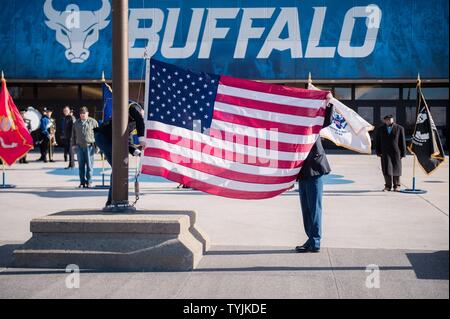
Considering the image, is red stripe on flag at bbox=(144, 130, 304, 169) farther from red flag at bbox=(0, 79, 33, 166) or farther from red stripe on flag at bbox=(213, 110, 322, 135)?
red flag at bbox=(0, 79, 33, 166)

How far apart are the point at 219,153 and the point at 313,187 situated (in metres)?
1.21

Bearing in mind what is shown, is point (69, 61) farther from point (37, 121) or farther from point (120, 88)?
point (120, 88)

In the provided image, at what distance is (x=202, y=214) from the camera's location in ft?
33.2

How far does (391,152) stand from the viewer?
13961 mm

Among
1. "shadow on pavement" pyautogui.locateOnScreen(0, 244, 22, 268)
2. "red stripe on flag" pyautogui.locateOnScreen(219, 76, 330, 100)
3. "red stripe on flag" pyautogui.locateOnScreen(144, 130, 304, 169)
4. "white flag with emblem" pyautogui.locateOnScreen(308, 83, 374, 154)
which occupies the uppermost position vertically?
"red stripe on flag" pyautogui.locateOnScreen(219, 76, 330, 100)

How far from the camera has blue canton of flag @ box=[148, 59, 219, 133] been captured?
6711 millimetres

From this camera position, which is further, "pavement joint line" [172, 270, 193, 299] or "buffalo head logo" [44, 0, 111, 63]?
"buffalo head logo" [44, 0, 111, 63]

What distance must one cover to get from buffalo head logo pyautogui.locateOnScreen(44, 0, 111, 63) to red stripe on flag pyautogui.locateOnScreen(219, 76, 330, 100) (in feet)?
74.1

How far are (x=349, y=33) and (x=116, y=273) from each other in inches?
912

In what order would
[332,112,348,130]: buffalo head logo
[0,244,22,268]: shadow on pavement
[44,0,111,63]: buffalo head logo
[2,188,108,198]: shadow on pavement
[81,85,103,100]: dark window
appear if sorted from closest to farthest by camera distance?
1. [0,244,22,268]: shadow on pavement
2. [332,112,348,130]: buffalo head logo
3. [2,188,108,198]: shadow on pavement
4. [44,0,111,63]: buffalo head logo
5. [81,85,103,100]: dark window

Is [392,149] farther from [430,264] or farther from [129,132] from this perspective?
[129,132]

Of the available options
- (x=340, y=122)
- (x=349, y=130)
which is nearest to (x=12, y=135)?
(x=340, y=122)

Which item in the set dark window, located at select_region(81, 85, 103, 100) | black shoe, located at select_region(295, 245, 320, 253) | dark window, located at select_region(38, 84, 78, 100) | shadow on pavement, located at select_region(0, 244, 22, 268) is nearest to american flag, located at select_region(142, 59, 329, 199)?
black shoe, located at select_region(295, 245, 320, 253)

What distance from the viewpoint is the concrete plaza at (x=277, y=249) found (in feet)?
18.0
